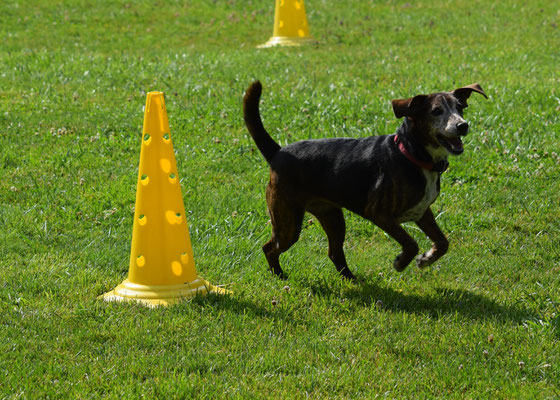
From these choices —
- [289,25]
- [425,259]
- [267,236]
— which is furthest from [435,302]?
[289,25]

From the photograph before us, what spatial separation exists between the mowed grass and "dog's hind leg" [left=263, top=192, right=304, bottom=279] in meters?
0.25

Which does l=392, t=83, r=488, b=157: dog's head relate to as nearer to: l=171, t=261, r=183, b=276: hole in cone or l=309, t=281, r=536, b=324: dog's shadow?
l=309, t=281, r=536, b=324: dog's shadow

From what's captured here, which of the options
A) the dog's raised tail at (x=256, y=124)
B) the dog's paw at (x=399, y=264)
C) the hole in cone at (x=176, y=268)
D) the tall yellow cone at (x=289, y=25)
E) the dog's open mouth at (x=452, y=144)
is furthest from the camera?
the tall yellow cone at (x=289, y=25)

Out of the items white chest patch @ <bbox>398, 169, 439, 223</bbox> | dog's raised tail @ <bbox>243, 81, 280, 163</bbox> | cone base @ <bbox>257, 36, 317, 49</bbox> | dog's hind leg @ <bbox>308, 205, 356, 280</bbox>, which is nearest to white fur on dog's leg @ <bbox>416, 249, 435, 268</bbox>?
white chest patch @ <bbox>398, 169, 439, 223</bbox>

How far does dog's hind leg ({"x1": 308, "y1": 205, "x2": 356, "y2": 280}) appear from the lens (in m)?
5.64

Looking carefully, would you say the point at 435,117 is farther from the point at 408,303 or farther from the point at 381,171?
the point at 408,303

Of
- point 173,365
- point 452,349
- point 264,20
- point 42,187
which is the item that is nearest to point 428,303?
point 452,349

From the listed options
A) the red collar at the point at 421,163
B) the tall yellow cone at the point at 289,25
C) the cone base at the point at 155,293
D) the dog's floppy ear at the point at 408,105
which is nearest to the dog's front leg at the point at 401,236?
the red collar at the point at 421,163

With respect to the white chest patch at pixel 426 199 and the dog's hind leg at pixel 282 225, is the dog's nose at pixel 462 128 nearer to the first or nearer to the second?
the white chest patch at pixel 426 199

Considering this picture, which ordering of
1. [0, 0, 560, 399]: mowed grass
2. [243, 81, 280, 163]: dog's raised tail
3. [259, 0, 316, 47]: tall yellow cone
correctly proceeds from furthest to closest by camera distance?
[259, 0, 316, 47]: tall yellow cone → [243, 81, 280, 163]: dog's raised tail → [0, 0, 560, 399]: mowed grass

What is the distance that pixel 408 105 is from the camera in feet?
16.5

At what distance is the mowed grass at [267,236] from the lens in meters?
4.29

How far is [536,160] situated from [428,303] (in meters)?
3.09

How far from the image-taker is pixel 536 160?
7.69 m
